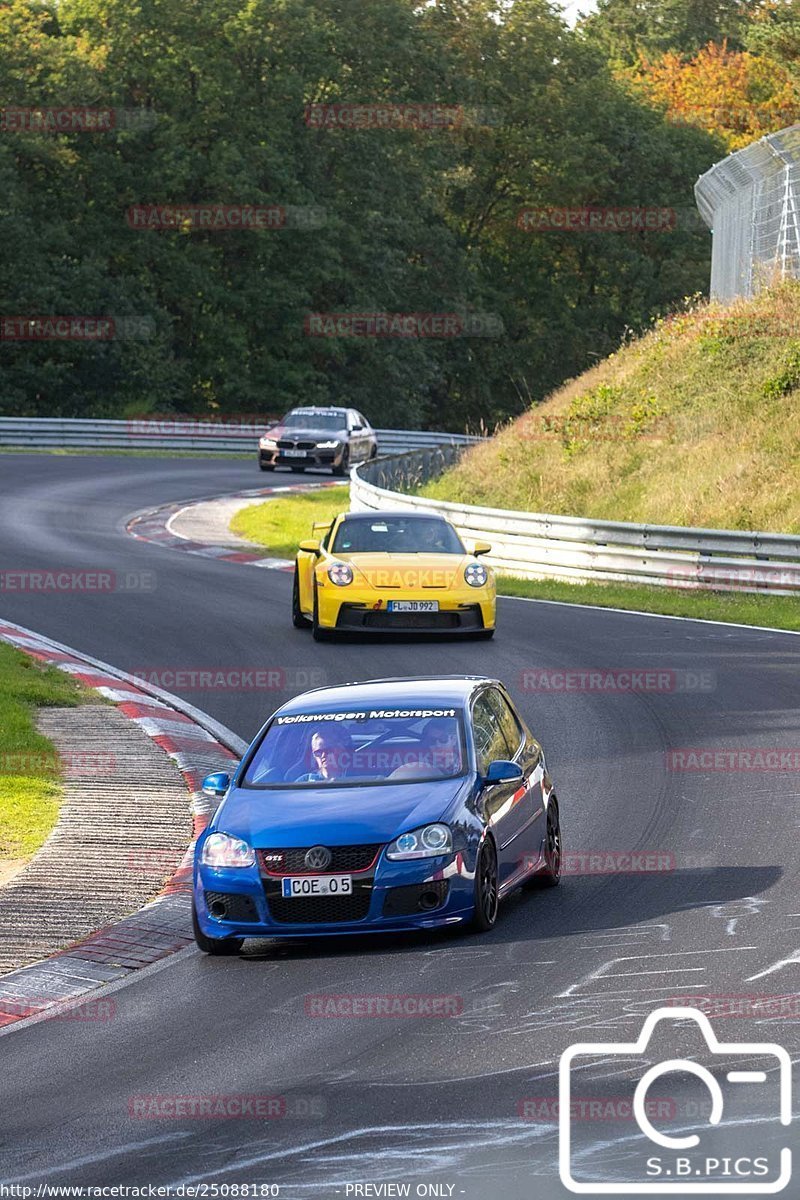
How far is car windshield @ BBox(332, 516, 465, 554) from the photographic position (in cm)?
2169

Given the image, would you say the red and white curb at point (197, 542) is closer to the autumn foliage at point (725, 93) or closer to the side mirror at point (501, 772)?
the side mirror at point (501, 772)

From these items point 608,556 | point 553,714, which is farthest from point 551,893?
point 608,556

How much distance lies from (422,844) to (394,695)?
5.45 ft

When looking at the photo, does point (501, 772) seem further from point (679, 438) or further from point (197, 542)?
point (679, 438)

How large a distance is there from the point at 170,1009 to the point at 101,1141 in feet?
6.64

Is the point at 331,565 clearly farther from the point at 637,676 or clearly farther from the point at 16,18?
the point at 16,18

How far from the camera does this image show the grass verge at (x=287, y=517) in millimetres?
32719

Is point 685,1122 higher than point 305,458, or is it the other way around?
point 685,1122

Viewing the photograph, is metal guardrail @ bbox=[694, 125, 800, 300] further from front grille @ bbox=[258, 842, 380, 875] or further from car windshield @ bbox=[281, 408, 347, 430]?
front grille @ bbox=[258, 842, 380, 875]

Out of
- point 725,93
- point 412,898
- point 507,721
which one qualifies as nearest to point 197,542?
point 507,721

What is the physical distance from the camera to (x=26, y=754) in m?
14.7

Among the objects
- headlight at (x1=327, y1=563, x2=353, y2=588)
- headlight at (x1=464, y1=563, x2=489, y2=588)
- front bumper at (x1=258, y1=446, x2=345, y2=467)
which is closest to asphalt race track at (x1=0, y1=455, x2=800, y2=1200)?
headlight at (x1=327, y1=563, x2=353, y2=588)

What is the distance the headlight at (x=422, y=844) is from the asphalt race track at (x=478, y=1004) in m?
0.50

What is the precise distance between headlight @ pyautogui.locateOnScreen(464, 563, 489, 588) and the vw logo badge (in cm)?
1137
